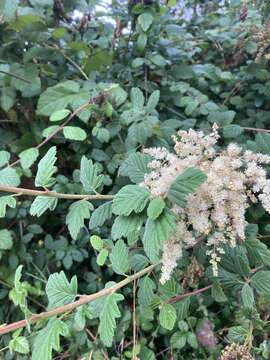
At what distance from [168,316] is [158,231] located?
0.88ft

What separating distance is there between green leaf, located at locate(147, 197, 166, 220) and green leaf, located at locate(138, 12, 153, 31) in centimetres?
74

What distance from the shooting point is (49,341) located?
2.34ft

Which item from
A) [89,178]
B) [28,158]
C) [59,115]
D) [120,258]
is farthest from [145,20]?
[120,258]

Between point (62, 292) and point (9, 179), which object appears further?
point (9, 179)

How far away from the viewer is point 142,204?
640mm

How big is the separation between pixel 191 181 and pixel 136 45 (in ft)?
2.82

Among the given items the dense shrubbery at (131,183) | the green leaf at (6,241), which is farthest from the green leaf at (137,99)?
the green leaf at (6,241)

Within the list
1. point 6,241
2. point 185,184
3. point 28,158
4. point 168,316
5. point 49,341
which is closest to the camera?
point 185,184

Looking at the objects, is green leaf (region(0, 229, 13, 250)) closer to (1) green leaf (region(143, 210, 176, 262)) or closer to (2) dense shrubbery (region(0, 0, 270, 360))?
(2) dense shrubbery (region(0, 0, 270, 360))

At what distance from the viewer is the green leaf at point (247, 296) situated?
0.77 m

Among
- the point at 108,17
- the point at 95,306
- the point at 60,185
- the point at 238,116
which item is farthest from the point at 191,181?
the point at 108,17

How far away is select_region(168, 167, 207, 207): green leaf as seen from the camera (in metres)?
0.59

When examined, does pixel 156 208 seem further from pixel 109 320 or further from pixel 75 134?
pixel 75 134

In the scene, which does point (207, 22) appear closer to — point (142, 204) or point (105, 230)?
point (105, 230)
